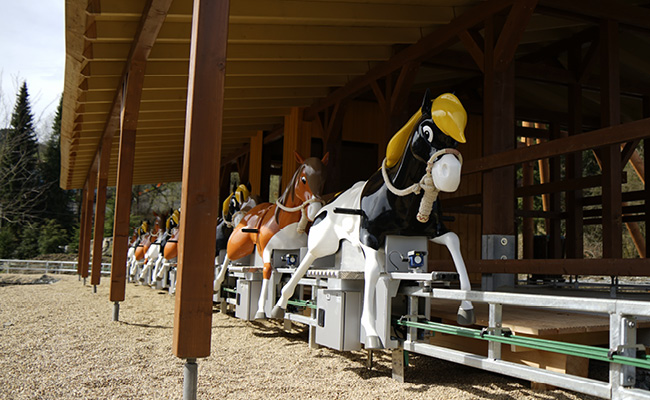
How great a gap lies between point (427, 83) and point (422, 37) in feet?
12.9

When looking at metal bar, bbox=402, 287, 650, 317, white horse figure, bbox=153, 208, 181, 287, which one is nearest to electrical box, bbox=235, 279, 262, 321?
metal bar, bbox=402, 287, 650, 317

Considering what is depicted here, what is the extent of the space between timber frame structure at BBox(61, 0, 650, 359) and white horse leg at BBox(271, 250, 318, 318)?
61.7 inches

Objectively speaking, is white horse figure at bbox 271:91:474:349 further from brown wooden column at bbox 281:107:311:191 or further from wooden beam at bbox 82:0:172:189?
brown wooden column at bbox 281:107:311:191

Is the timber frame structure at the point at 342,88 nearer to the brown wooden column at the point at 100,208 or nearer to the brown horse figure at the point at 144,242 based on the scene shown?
the brown wooden column at the point at 100,208

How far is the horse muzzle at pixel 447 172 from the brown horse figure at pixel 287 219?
2122 millimetres

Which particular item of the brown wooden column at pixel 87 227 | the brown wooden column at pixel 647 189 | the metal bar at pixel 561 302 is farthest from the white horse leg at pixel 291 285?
the brown wooden column at pixel 87 227

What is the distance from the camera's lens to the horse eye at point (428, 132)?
12.5 ft

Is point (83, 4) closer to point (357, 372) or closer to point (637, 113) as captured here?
point (357, 372)

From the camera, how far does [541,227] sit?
91.4ft

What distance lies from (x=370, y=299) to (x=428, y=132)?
1.24 m

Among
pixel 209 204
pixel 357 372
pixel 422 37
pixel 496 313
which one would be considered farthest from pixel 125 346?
pixel 422 37

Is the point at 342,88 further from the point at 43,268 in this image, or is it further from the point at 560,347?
the point at 43,268

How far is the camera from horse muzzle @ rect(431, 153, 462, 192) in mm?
3658

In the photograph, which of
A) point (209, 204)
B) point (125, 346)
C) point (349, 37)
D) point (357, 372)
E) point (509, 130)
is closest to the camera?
point (209, 204)
